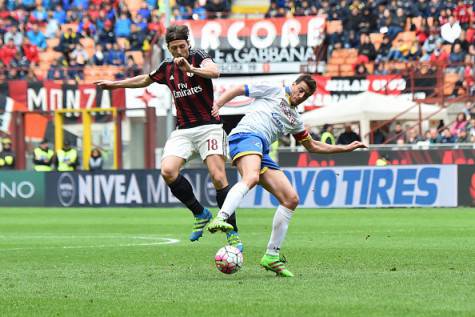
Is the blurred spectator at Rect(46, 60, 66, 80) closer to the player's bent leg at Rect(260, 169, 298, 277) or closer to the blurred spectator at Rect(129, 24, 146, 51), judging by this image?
the blurred spectator at Rect(129, 24, 146, 51)

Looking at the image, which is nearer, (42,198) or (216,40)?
(42,198)

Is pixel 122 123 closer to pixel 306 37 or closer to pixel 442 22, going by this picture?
pixel 306 37

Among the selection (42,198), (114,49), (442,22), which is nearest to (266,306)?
(42,198)

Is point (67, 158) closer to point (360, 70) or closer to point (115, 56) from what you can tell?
point (115, 56)

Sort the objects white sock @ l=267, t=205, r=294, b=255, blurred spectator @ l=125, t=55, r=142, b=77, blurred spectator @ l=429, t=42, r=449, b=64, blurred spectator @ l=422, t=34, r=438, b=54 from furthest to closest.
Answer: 1. blurred spectator @ l=125, t=55, r=142, b=77
2. blurred spectator @ l=422, t=34, r=438, b=54
3. blurred spectator @ l=429, t=42, r=449, b=64
4. white sock @ l=267, t=205, r=294, b=255

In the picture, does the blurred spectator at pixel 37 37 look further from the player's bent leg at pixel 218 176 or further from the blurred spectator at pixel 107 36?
the player's bent leg at pixel 218 176

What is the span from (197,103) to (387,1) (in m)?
25.0

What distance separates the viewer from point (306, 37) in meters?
35.5

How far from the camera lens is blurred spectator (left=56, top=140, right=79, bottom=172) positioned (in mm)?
29859

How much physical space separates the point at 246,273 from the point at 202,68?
80.2 inches

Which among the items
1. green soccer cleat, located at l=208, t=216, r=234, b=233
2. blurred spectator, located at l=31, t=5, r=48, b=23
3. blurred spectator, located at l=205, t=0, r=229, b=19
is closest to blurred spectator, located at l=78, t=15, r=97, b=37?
blurred spectator, located at l=31, t=5, r=48, b=23

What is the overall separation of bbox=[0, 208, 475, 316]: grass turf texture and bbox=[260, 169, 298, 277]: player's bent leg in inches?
7.8

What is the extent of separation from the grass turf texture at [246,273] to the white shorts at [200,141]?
1.15 metres

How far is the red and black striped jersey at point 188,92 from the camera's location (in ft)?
38.1
